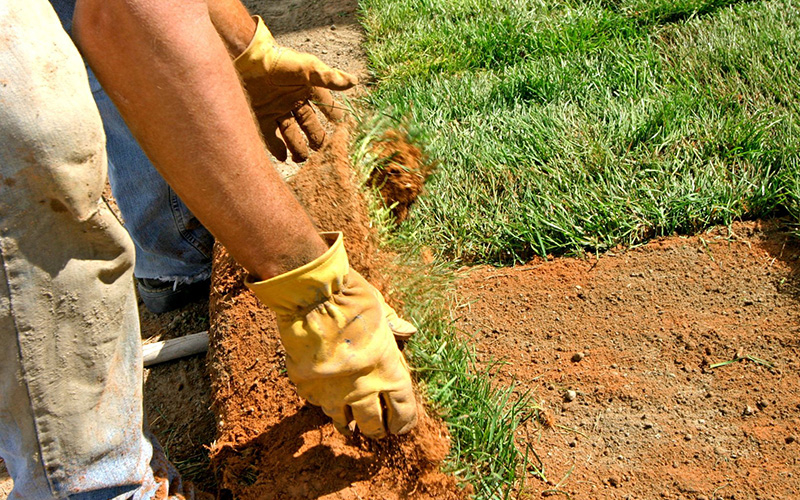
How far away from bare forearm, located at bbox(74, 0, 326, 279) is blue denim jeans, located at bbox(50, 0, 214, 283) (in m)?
1.02

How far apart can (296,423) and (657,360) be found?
1196mm

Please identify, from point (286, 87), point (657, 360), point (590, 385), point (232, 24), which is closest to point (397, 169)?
point (286, 87)

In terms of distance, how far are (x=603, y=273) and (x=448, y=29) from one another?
2003 millimetres

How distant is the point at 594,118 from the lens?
3.03m

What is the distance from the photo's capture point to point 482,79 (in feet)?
11.4

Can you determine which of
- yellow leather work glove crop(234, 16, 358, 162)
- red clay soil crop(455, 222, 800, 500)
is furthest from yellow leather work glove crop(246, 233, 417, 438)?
yellow leather work glove crop(234, 16, 358, 162)

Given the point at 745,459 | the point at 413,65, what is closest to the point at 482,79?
the point at 413,65

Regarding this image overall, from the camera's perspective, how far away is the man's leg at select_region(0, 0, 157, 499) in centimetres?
141

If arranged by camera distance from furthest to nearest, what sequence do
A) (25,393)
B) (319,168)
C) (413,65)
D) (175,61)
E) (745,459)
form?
(413,65) → (319,168) → (745,459) → (25,393) → (175,61)

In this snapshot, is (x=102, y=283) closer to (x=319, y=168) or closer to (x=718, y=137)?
(x=319, y=168)

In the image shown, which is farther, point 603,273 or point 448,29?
point 448,29

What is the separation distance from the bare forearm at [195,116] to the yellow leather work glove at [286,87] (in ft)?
2.72

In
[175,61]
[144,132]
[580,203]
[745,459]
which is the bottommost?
[745,459]

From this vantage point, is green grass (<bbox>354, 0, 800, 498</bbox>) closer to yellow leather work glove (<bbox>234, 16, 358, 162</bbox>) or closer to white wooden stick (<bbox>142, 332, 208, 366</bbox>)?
yellow leather work glove (<bbox>234, 16, 358, 162</bbox>)
